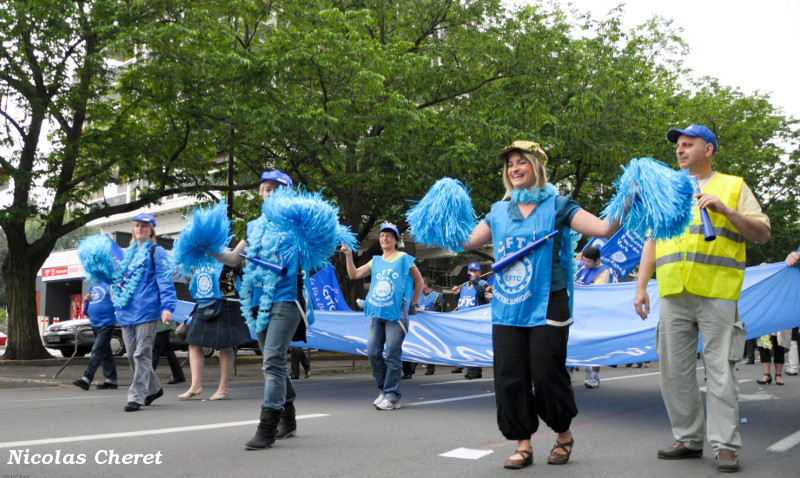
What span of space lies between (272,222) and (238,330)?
3741 millimetres

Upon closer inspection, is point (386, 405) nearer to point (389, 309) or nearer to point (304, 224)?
point (389, 309)

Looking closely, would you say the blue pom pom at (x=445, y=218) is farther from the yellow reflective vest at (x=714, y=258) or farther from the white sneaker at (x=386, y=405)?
the white sneaker at (x=386, y=405)

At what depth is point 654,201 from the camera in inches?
159

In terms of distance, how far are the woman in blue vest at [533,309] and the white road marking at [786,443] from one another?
67.9 inches

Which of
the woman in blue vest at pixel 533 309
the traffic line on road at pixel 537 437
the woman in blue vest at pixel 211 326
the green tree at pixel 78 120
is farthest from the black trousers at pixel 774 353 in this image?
the green tree at pixel 78 120

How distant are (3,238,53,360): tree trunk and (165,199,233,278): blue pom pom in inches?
465

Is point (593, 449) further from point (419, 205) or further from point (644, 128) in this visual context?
point (644, 128)

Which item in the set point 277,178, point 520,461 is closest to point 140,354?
point 277,178

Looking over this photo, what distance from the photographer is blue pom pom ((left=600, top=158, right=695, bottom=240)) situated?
4031 millimetres

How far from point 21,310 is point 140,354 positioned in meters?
10.0

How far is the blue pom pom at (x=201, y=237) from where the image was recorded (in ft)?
17.3

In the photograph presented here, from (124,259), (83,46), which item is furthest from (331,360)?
(124,259)

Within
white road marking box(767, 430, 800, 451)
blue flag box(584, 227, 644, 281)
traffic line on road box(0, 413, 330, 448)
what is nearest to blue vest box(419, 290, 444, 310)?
blue flag box(584, 227, 644, 281)

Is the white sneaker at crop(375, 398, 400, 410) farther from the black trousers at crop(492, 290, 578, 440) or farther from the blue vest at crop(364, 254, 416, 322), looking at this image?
→ the black trousers at crop(492, 290, 578, 440)
